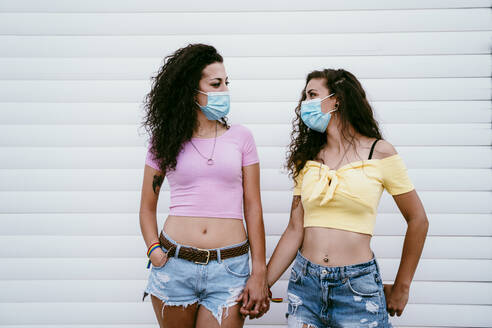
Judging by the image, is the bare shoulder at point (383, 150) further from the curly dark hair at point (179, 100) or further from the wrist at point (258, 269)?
the curly dark hair at point (179, 100)

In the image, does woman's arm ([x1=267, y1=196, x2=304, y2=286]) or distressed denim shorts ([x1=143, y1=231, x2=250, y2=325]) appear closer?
distressed denim shorts ([x1=143, y1=231, x2=250, y2=325])

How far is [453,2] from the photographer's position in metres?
2.59

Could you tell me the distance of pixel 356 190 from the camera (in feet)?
5.37

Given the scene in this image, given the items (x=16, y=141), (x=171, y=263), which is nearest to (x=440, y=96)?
(x=171, y=263)

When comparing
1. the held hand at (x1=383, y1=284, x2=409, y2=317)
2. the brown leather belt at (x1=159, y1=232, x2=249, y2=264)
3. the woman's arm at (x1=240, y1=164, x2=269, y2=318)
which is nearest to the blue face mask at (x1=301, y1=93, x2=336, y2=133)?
the woman's arm at (x1=240, y1=164, x2=269, y2=318)

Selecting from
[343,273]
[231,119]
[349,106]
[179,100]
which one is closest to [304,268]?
[343,273]

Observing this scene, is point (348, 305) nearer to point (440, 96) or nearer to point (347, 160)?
point (347, 160)

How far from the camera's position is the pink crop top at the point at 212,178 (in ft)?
5.75

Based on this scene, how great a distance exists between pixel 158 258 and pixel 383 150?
1.29 meters

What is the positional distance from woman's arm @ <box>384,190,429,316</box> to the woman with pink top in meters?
0.68

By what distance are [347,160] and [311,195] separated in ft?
0.87

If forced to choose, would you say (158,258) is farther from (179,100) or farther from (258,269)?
(179,100)

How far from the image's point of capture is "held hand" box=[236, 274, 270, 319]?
1.69 meters

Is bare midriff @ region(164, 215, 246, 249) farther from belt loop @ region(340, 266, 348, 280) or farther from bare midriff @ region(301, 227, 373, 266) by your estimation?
belt loop @ region(340, 266, 348, 280)
